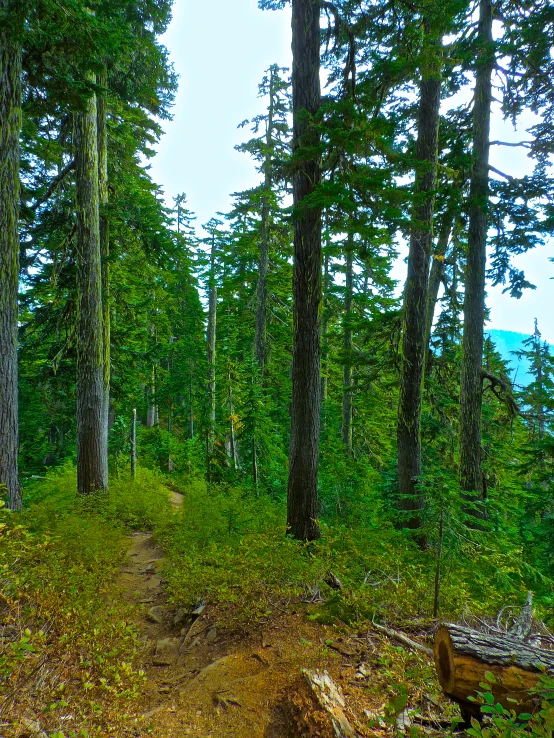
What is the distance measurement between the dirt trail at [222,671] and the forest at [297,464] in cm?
3

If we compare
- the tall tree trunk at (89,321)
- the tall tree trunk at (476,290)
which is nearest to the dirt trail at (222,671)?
the tall tree trunk at (89,321)

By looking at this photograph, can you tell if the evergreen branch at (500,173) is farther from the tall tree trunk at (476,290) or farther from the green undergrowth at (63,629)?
the green undergrowth at (63,629)

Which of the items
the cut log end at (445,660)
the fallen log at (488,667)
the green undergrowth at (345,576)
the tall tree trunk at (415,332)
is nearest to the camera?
the fallen log at (488,667)

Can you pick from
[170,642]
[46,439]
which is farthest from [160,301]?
[170,642]

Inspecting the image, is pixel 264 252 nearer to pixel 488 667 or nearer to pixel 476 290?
pixel 476 290

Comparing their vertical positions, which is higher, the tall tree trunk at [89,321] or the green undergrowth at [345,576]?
the tall tree trunk at [89,321]

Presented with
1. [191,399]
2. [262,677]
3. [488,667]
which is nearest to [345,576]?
[262,677]

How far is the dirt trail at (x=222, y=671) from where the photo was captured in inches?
129

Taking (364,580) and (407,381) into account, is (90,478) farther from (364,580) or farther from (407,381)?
(407,381)

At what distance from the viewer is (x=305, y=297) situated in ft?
20.8

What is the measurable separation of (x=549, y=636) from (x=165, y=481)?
13.7 m

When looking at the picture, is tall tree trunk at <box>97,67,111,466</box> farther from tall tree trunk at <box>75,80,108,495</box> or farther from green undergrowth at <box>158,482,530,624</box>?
green undergrowth at <box>158,482,530,624</box>

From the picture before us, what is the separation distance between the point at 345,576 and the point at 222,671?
1903 mm

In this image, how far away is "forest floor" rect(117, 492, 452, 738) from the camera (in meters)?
3.06
